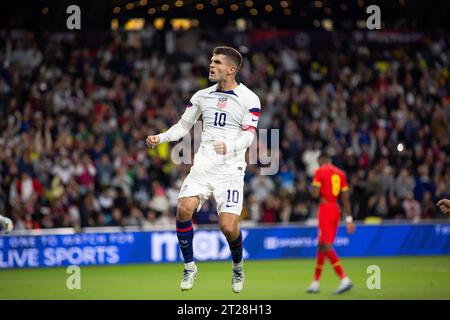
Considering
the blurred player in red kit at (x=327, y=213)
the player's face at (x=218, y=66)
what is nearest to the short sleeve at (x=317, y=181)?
the blurred player in red kit at (x=327, y=213)

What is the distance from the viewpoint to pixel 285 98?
26.2 meters

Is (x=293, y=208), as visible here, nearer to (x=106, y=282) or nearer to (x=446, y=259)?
(x=446, y=259)

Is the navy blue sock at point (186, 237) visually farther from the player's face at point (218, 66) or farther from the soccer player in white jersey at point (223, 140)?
the player's face at point (218, 66)

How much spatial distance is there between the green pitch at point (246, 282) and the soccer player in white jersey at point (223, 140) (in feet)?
13.3

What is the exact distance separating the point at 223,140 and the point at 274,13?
1933 cm

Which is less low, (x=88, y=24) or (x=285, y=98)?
(x=88, y=24)

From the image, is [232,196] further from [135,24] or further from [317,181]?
[135,24]

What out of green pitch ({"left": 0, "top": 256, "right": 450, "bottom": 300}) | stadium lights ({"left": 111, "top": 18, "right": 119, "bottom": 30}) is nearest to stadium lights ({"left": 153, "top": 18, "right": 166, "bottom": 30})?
stadium lights ({"left": 111, "top": 18, "right": 119, "bottom": 30})

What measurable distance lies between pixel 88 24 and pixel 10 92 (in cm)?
388

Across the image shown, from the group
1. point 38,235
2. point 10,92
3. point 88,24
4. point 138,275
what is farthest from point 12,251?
point 88,24

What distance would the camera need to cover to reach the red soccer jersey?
631 inches

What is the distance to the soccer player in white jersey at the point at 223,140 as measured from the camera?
10.9m

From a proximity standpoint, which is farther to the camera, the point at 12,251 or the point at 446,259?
the point at 446,259

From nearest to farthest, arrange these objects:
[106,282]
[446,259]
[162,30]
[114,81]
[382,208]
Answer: [106,282]
[446,259]
[382,208]
[114,81]
[162,30]
